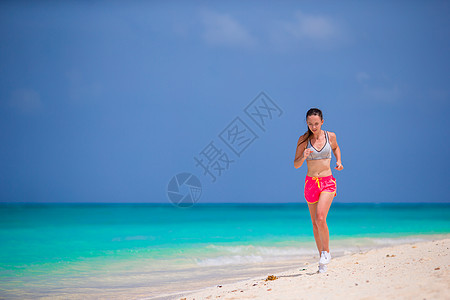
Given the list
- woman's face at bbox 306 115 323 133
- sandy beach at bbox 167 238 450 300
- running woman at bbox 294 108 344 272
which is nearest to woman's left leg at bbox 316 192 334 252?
running woman at bbox 294 108 344 272

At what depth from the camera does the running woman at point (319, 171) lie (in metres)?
4.43

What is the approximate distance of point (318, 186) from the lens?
177 inches

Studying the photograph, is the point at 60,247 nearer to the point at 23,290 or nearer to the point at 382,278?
the point at 23,290

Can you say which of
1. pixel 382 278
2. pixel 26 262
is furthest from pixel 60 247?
pixel 382 278

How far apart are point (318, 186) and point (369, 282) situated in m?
1.17

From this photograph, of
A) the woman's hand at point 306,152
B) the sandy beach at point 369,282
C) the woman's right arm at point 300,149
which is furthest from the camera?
the woman's right arm at point 300,149

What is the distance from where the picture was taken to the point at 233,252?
1008cm

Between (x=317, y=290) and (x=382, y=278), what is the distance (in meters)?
0.67

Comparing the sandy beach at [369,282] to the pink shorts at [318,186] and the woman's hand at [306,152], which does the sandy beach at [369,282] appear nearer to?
the pink shorts at [318,186]

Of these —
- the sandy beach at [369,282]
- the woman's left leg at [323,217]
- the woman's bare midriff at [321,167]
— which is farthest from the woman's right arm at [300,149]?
the sandy beach at [369,282]

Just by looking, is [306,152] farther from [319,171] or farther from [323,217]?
[323,217]

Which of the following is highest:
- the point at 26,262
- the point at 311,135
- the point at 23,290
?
the point at 311,135

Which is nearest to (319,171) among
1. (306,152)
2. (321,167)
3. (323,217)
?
(321,167)

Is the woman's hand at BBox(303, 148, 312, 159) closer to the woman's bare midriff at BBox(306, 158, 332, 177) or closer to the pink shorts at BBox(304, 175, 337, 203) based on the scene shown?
the woman's bare midriff at BBox(306, 158, 332, 177)
